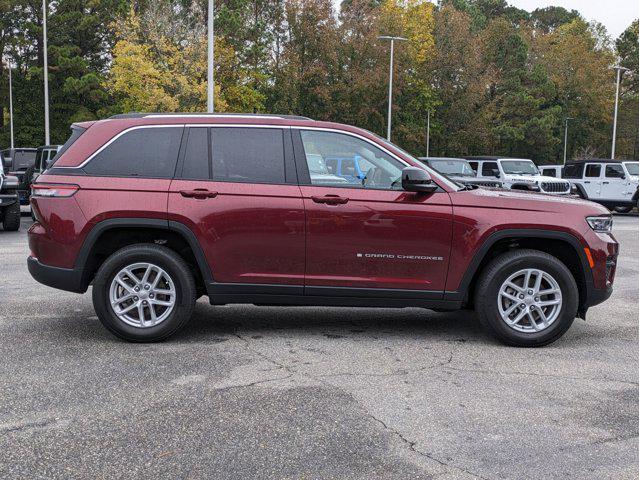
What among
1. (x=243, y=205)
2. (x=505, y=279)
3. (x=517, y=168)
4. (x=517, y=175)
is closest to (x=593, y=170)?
(x=517, y=168)

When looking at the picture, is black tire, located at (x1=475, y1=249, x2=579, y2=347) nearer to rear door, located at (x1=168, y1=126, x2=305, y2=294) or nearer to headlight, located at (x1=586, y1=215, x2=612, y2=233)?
headlight, located at (x1=586, y1=215, x2=612, y2=233)

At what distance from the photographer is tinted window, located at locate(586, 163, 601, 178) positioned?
24062mm

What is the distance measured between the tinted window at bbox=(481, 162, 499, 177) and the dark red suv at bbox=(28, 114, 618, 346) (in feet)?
54.9

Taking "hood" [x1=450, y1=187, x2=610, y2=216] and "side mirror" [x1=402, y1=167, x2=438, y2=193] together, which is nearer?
"side mirror" [x1=402, y1=167, x2=438, y2=193]

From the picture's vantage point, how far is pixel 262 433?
377 centimetres

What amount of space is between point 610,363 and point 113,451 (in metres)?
3.63

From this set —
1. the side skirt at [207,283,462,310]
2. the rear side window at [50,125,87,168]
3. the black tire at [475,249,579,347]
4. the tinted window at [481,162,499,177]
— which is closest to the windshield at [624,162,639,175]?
the tinted window at [481,162,499,177]

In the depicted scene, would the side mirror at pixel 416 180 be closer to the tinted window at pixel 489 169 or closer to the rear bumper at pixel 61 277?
the rear bumper at pixel 61 277

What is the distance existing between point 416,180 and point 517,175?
1730cm

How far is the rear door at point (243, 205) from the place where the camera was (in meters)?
5.52

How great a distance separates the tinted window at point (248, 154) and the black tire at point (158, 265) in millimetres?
762

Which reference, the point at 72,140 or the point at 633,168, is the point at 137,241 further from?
the point at 633,168

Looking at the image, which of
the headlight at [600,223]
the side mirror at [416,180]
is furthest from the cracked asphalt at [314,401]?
the side mirror at [416,180]

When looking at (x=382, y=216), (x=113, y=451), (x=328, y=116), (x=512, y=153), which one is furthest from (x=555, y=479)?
(x=512, y=153)
